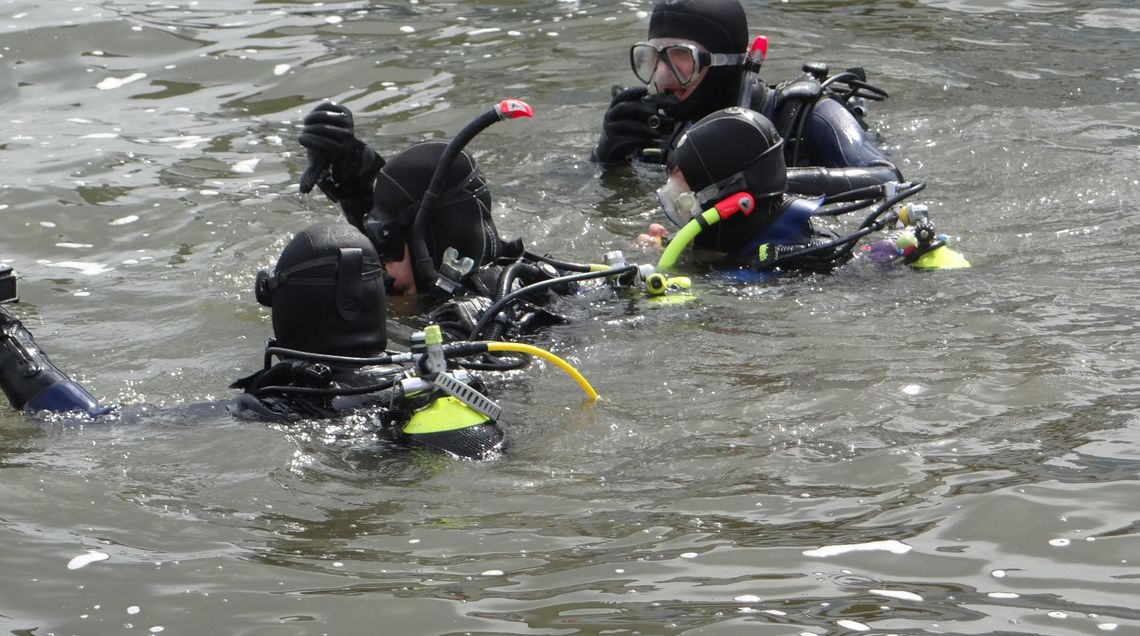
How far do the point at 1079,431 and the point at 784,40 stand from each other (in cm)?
693

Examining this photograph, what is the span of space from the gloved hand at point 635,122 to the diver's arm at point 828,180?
1258 millimetres

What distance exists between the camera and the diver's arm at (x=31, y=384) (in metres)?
4.36

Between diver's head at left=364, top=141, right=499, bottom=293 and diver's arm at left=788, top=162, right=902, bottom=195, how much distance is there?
1.82m

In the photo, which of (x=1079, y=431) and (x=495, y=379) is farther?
(x=495, y=379)

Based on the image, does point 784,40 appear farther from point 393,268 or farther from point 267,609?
point 267,609

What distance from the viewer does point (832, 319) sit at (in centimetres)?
527

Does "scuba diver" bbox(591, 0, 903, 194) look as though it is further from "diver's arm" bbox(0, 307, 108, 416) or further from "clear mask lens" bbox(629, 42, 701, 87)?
"diver's arm" bbox(0, 307, 108, 416)

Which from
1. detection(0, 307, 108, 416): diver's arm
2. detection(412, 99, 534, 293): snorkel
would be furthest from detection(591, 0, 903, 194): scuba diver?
detection(0, 307, 108, 416): diver's arm

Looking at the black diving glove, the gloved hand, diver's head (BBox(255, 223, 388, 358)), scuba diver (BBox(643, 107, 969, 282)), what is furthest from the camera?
the gloved hand

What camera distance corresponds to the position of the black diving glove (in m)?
5.31

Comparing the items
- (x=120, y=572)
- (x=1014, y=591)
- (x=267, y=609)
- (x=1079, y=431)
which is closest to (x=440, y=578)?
(x=267, y=609)

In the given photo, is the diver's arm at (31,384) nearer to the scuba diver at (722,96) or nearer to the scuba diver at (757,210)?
the scuba diver at (757,210)

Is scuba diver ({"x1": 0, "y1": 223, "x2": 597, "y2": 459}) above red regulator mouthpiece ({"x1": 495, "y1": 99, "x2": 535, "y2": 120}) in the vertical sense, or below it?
below

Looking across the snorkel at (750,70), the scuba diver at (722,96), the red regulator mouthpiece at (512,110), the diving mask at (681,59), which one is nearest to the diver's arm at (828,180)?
the scuba diver at (722,96)
